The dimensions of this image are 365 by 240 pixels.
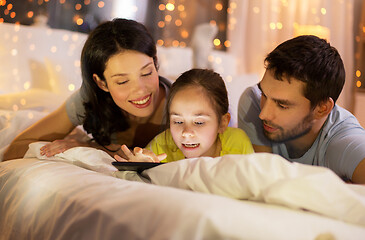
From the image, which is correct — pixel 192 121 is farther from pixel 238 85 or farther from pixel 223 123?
pixel 238 85

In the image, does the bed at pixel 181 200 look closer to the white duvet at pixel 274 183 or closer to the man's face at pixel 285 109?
the white duvet at pixel 274 183

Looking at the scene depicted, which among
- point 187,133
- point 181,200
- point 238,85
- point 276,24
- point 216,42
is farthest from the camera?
point 276,24

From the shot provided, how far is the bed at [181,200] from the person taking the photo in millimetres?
615

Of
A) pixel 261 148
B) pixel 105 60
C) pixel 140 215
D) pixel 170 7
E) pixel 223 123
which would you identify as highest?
pixel 170 7

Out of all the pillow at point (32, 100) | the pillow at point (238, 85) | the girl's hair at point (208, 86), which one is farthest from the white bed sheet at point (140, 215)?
the pillow at point (238, 85)

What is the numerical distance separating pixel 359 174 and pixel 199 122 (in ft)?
1.62

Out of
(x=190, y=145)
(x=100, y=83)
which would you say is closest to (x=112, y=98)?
(x=100, y=83)

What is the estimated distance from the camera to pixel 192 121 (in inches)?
52.3

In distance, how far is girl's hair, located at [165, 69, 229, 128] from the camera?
138cm

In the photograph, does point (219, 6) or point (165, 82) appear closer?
point (165, 82)

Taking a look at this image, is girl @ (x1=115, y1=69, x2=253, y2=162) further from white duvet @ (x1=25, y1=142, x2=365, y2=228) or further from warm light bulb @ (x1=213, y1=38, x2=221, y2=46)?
warm light bulb @ (x1=213, y1=38, x2=221, y2=46)

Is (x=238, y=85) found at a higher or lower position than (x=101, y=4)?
lower

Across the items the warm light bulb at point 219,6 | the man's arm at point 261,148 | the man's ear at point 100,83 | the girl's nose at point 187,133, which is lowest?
the man's arm at point 261,148

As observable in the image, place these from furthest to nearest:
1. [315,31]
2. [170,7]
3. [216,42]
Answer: [216,42], [315,31], [170,7]
